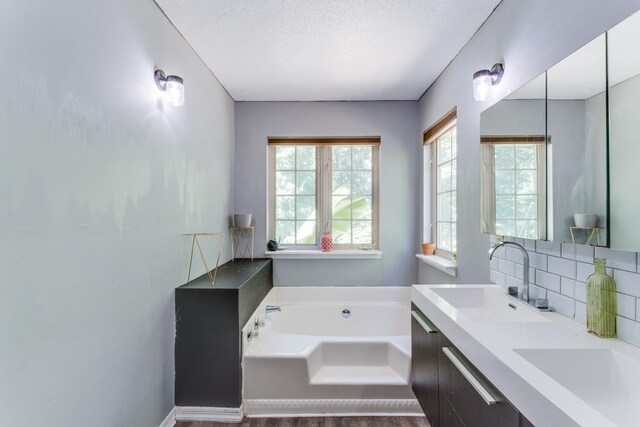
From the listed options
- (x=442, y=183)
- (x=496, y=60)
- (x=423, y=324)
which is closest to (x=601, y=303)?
(x=423, y=324)

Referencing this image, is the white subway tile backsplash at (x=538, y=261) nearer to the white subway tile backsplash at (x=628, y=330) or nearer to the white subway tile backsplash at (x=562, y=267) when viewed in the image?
the white subway tile backsplash at (x=562, y=267)

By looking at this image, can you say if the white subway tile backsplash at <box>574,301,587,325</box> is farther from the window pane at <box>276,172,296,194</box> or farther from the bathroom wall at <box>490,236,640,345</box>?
the window pane at <box>276,172,296,194</box>

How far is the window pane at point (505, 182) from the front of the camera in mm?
1595

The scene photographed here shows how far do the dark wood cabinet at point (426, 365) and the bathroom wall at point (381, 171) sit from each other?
4.91 feet

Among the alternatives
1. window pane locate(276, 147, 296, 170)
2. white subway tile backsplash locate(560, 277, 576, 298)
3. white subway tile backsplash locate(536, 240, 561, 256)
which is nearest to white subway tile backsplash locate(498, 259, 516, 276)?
white subway tile backsplash locate(536, 240, 561, 256)

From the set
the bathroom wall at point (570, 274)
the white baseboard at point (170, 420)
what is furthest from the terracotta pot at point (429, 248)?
the white baseboard at point (170, 420)

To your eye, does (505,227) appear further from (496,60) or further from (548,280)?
(496,60)

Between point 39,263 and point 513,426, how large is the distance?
1.48m

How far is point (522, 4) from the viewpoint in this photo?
5.28 ft

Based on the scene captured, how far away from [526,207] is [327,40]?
156cm

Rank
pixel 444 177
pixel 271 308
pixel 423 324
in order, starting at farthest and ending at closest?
pixel 271 308 < pixel 444 177 < pixel 423 324

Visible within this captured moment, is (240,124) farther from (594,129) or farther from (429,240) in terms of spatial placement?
(594,129)

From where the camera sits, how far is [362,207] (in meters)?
3.47

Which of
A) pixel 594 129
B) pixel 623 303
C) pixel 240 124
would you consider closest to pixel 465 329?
pixel 623 303
